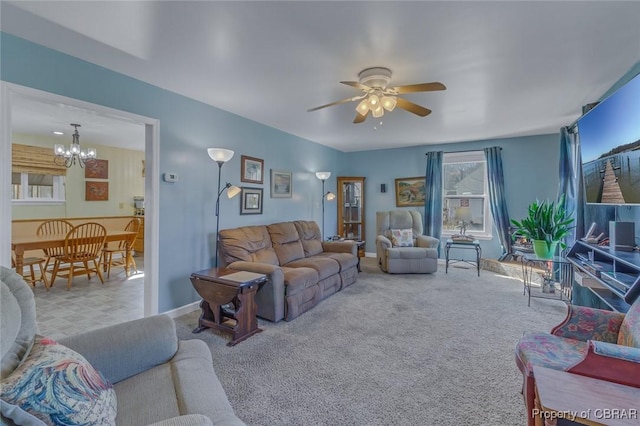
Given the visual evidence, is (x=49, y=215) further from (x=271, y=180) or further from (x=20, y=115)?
(x=271, y=180)

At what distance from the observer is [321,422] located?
1.66m

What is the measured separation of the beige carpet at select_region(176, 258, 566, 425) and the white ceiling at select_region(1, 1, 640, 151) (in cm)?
245

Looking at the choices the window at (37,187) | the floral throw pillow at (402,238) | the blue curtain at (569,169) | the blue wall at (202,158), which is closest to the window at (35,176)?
the window at (37,187)

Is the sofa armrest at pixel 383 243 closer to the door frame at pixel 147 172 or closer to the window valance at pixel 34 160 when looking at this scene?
the door frame at pixel 147 172

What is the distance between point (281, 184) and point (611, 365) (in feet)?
14.0

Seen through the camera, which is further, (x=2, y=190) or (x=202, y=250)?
(x=202, y=250)

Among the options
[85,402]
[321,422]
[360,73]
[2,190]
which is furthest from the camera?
[360,73]

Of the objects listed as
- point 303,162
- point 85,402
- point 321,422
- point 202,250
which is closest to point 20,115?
point 202,250

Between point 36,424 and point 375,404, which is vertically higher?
point 36,424

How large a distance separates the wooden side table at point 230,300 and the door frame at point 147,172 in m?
0.53

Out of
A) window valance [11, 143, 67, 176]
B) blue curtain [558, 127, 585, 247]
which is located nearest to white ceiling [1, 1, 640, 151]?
blue curtain [558, 127, 585, 247]

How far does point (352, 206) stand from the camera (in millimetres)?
6719

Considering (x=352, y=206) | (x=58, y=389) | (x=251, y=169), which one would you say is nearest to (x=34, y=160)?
(x=251, y=169)

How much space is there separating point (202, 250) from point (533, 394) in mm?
3282
